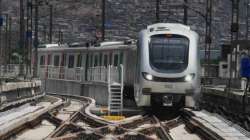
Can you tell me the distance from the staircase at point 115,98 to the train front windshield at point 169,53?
4183mm

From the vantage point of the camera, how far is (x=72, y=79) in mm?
50938

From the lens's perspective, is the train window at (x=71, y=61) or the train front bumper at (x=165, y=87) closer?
the train front bumper at (x=165, y=87)

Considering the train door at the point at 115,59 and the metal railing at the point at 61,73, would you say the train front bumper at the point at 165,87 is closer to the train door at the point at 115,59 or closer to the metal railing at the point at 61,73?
the train door at the point at 115,59

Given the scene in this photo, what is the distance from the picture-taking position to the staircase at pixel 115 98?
3209 centimetres

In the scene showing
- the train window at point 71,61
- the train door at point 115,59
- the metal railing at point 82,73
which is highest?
the train door at point 115,59

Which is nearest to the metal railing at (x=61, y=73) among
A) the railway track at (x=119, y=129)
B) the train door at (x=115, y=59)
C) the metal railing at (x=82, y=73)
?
the metal railing at (x=82, y=73)

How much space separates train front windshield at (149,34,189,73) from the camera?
27.3m

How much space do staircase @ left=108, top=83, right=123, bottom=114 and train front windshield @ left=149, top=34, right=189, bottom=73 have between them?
165 inches

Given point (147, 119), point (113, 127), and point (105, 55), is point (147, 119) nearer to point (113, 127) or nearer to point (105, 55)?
point (113, 127)

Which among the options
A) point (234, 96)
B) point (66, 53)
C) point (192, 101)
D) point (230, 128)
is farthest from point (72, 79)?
A: point (230, 128)

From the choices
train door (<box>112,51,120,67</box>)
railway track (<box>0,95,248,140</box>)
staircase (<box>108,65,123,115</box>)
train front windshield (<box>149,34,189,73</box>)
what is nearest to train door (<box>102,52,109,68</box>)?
train door (<box>112,51,120,67</box>)

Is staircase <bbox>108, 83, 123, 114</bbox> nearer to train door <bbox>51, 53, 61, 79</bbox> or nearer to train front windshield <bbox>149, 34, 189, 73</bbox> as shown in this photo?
train front windshield <bbox>149, 34, 189, 73</bbox>

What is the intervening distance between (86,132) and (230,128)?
4.07 meters

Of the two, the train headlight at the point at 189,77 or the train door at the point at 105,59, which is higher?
the train door at the point at 105,59
